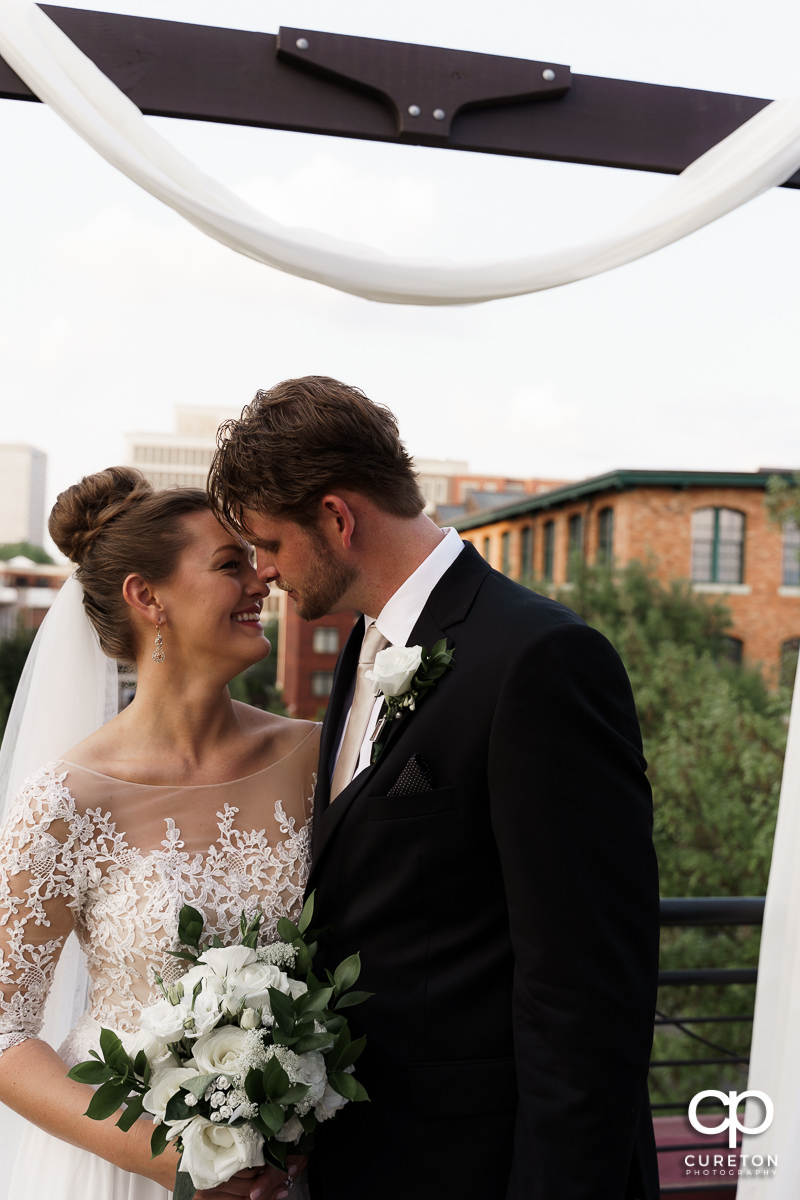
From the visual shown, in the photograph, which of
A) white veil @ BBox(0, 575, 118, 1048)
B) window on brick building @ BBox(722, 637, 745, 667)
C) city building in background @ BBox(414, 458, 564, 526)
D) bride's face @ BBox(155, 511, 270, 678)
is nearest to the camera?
bride's face @ BBox(155, 511, 270, 678)

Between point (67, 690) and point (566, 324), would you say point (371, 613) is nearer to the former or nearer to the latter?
point (67, 690)

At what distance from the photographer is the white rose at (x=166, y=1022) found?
1454 millimetres

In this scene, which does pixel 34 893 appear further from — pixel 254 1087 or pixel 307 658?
pixel 307 658

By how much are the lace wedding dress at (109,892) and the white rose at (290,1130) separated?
1.41 feet

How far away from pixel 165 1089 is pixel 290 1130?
19 centimetres

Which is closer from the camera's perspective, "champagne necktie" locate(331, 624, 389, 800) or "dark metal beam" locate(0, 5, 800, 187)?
"champagne necktie" locate(331, 624, 389, 800)

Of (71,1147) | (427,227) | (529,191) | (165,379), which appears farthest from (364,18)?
(165,379)

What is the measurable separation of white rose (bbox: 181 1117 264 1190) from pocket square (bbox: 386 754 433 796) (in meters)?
0.52

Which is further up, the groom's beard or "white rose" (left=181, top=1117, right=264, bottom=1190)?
the groom's beard

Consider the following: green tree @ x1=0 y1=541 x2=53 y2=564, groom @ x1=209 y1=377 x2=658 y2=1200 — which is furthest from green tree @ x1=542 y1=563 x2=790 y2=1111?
green tree @ x1=0 y1=541 x2=53 y2=564

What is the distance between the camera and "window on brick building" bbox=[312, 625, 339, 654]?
4809cm

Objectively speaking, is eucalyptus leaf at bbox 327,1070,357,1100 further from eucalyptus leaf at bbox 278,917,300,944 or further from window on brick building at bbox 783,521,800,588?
window on brick building at bbox 783,521,800,588

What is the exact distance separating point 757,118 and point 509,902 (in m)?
1.90

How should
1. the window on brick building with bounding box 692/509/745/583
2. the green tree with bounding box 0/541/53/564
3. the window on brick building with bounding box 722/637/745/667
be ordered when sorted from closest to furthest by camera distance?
the window on brick building with bounding box 722/637/745/667
the window on brick building with bounding box 692/509/745/583
the green tree with bounding box 0/541/53/564
